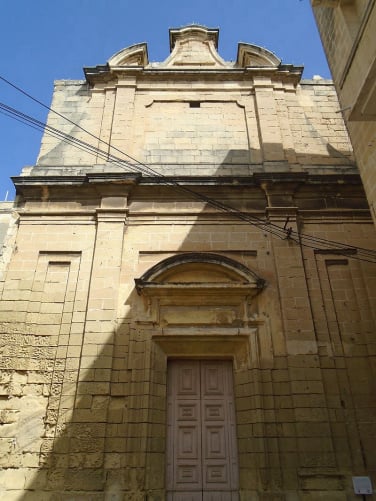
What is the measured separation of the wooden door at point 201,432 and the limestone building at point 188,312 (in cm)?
2

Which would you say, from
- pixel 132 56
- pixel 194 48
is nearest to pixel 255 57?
pixel 194 48

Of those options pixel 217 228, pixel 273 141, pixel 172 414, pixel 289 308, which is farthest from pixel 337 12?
pixel 172 414

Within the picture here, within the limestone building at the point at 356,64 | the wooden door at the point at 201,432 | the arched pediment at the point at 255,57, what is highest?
the arched pediment at the point at 255,57

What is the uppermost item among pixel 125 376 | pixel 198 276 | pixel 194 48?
pixel 194 48

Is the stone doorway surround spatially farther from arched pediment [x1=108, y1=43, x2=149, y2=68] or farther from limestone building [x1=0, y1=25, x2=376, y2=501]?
arched pediment [x1=108, y1=43, x2=149, y2=68]

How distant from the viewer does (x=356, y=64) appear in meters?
5.85

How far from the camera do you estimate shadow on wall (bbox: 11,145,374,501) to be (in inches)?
237

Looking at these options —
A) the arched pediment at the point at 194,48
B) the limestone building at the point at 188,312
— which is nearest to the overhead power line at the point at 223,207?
the limestone building at the point at 188,312

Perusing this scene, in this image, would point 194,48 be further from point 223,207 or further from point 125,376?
point 125,376

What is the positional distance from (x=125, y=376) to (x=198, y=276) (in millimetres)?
2191

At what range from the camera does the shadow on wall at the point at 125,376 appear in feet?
19.7

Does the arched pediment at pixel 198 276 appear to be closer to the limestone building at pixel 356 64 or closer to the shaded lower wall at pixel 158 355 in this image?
the shaded lower wall at pixel 158 355

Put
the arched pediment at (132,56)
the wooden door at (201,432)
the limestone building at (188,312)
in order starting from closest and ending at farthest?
the limestone building at (188,312), the wooden door at (201,432), the arched pediment at (132,56)

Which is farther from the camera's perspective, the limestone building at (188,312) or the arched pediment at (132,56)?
the arched pediment at (132,56)
